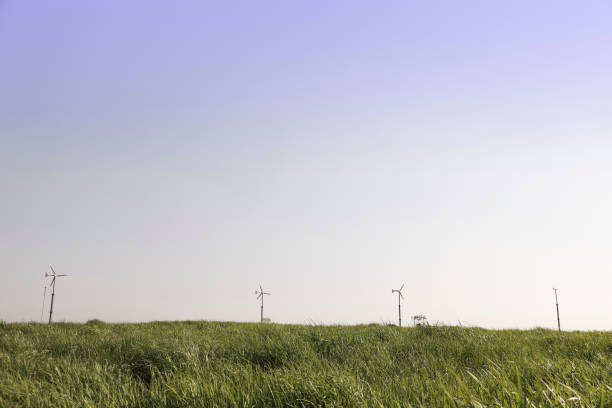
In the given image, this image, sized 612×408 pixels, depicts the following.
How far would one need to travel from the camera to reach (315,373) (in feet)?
20.1

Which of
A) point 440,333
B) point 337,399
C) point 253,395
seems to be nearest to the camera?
point 337,399

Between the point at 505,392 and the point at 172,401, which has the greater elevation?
the point at 505,392

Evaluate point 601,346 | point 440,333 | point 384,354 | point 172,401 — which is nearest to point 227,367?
point 172,401

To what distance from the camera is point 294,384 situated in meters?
5.25

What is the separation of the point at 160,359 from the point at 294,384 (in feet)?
15.6

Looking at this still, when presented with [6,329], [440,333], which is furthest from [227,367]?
[6,329]

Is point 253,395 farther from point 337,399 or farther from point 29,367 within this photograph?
point 29,367

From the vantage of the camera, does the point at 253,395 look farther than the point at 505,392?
Yes

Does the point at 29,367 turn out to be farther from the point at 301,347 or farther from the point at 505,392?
the point at 505,392

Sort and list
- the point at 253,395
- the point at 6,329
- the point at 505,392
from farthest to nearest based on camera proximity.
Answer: the point at 6,329 < the point at 253,395 < the point at 505,392

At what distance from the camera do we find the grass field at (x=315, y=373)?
4.54 metres

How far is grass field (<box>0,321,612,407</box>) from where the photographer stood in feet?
14.9

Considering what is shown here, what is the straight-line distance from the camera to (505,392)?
4.13 metres

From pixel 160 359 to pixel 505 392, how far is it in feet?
22.8
